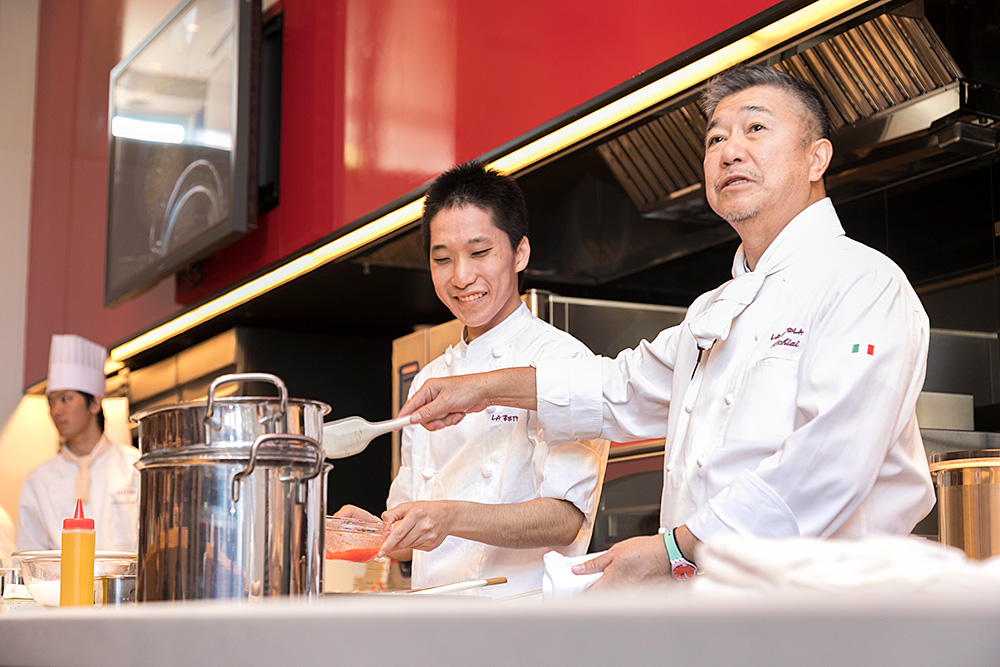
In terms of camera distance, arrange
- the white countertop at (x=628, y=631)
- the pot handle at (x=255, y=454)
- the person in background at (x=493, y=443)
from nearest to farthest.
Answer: the white countertop at (x=628, y=631), the pot handle at (x=255, y=454), the person in background at (x=493, y=443)

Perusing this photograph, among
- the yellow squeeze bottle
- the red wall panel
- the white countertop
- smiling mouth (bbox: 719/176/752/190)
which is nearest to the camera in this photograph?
the white countertop

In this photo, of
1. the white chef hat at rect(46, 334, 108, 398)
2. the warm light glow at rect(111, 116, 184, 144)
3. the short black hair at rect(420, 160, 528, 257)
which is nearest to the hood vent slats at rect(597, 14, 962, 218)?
the short black hair at rect(420, 160, 528, 257)

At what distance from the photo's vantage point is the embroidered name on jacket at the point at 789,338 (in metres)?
1.35

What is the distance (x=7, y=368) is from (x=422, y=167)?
3.57m

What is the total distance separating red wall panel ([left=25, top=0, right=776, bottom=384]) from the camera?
1.93 metres

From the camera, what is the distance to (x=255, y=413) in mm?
979

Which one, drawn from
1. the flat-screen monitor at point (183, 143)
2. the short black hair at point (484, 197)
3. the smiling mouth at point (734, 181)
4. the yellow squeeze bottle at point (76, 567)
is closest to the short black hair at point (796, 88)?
the smiling mouth at point (734, 181)

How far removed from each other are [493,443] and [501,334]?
20 centimetres

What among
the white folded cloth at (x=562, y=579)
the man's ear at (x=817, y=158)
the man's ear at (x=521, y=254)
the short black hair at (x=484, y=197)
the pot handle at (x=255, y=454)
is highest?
the short black hair at (x=484, y=197)

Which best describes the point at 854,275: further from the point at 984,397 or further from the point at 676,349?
the point at 984,397

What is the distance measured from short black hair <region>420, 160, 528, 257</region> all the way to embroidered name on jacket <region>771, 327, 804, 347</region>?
66 centimetres

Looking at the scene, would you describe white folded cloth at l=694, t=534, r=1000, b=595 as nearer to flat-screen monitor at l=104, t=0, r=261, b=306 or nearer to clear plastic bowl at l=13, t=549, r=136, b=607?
clear plastic bowl at l=13, t=549, r=136, b=607

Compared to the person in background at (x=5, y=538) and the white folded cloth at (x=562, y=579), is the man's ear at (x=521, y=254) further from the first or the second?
the person in background at (x=5, y=538)

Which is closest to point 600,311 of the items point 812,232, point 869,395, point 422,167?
point 422,167
